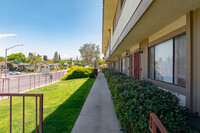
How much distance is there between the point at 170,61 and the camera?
322cm

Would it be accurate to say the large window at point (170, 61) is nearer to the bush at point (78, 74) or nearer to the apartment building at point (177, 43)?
the apartment building at point (177, 43)

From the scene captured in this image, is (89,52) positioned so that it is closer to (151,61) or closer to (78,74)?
(78,74)

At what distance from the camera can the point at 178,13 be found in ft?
7.89

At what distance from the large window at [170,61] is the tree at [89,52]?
27.2 meters

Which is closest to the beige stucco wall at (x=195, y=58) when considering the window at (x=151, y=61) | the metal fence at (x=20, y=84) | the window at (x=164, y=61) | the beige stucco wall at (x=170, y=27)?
the beige stucco wall at (x=170, y=27)

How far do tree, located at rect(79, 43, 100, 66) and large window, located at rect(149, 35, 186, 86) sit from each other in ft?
89.2

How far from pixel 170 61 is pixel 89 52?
1123 inches

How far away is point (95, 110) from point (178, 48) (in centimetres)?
362

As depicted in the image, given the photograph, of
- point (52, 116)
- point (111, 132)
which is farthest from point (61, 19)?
point (111, 132)

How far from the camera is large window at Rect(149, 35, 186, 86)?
8.92 feet

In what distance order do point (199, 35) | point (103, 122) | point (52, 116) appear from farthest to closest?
point (52, 116) < point (103, 122) < point (199, 35)

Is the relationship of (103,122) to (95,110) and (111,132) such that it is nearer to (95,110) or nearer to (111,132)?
(111,132)

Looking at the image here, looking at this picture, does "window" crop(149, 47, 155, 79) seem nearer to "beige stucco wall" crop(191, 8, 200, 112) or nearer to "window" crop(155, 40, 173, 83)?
"window" crop(155, 40, 173, 83)

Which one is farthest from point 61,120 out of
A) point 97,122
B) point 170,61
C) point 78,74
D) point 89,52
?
point 89,52
